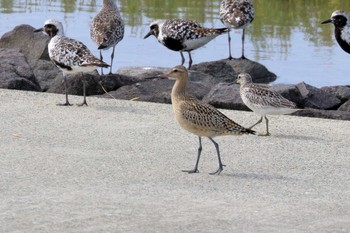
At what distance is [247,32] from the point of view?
73.9ft

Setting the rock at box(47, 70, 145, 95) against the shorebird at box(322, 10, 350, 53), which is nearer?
the rock at box(47, 70, 145, 95)

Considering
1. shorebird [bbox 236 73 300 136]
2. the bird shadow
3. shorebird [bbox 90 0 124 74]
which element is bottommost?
the bird shadow

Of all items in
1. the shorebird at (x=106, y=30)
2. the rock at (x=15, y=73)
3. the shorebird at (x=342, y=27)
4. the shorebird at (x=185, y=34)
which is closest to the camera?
the rock at (x=15, y=73)

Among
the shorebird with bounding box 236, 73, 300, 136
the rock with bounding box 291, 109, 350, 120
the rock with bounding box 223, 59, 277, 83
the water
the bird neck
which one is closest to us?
the bird neck

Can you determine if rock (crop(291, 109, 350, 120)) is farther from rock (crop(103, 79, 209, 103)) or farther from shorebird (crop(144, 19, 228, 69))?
shorebird (crop(144, 19, 228, 69))

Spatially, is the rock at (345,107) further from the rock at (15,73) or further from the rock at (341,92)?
the rock at (15,73)

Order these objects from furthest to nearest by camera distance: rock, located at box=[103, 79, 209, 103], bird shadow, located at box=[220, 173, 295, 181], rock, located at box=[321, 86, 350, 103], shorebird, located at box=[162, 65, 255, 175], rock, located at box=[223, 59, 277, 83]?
rock, located at box=[223, 59, 277, 83] → rock, located at box=[321, 86, 350, 103] → rock, located at box=[103, 79, 209, 103] → shorebird, located at box=[162, 65, 255, 175] → bird shadow, located at box=[220, 173, 295, 181]

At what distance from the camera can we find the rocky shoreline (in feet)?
47.8

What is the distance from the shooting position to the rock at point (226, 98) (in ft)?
47.3

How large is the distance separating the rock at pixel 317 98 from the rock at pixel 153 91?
4.40ft

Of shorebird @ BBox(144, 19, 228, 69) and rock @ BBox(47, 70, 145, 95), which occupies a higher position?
shorebird @ BBox(144, 19, 228, 69)

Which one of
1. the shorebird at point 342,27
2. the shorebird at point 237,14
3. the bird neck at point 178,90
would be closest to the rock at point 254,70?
the shorebird at point 237,14

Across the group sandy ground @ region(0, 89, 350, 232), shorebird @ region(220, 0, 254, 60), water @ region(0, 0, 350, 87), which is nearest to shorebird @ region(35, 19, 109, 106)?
sandy ground @ region(0, 89, 350, 232)

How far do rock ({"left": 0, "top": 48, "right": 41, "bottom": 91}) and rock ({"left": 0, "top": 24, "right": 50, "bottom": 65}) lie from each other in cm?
201
